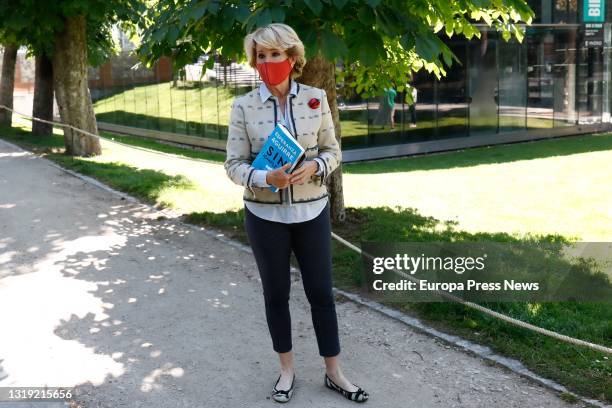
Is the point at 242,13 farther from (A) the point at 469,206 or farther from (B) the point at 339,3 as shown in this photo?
(A) the point at 469,206

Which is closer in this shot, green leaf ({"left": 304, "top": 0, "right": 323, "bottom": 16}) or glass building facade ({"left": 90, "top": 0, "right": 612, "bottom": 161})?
green leaf ({"left": 304, "top": 0, "right": 323, "bottom": 16})

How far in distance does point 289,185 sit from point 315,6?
2086mm

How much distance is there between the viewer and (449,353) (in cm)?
520

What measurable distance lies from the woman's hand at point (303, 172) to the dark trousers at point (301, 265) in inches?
11.6

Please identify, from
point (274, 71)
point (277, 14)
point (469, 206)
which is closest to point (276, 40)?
point (274, 71)

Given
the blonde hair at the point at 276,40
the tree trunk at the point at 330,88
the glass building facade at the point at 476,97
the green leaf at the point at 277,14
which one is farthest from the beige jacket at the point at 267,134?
the glass building facade at the point at 476,97

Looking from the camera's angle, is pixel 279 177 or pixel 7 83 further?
pixel 7 83

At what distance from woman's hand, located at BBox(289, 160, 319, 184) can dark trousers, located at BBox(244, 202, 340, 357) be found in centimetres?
29

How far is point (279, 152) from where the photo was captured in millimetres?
4152

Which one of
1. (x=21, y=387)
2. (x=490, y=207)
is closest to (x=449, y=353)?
(x=21, y=387)

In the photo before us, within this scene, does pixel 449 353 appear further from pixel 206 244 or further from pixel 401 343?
pixel 206 244

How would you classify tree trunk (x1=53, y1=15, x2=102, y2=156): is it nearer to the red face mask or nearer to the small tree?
the small tree

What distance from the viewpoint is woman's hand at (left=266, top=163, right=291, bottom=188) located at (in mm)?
4078
